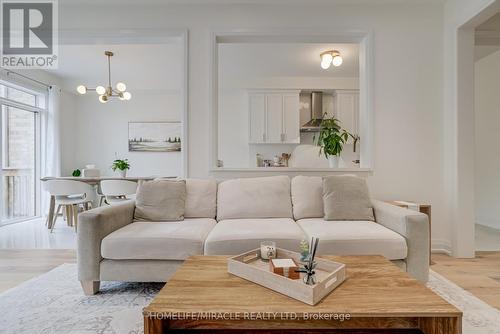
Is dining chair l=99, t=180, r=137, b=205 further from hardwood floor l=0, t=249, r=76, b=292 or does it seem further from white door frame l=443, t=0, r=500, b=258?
white door frame l=443, t=0, r=500, b=258

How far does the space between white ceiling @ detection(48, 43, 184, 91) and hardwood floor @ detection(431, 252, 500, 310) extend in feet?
13.1

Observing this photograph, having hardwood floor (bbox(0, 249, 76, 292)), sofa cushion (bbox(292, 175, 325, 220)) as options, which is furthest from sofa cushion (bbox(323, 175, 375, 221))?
hardwood floor (bbox(0, 249, 76, 292))

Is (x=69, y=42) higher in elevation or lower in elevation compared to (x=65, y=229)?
higher

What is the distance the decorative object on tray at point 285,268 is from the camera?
1308 millimetres

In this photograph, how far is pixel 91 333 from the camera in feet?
5.31

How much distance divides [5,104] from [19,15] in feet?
7.34

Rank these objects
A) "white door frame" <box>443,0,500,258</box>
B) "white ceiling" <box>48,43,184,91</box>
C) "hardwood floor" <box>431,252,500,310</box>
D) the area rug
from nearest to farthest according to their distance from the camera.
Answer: the area rug < "hardwood floor" <box>431,252,500,310</box> < "white door frame" <box>443,0,500,258</box> < "white ceiling" <box>48,43,184,91</box>

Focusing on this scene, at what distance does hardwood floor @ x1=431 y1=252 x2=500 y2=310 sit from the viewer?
6.99ft

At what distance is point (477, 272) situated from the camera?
255 centimetres

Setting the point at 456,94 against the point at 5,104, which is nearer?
the point at 456,94

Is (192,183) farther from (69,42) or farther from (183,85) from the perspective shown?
(69,42)

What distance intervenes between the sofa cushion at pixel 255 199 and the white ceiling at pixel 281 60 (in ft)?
8.02

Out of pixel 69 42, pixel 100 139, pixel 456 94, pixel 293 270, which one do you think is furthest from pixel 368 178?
pixel 100 139

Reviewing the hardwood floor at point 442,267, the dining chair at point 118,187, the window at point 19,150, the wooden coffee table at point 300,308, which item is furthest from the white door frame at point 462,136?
the window at point 19,150
